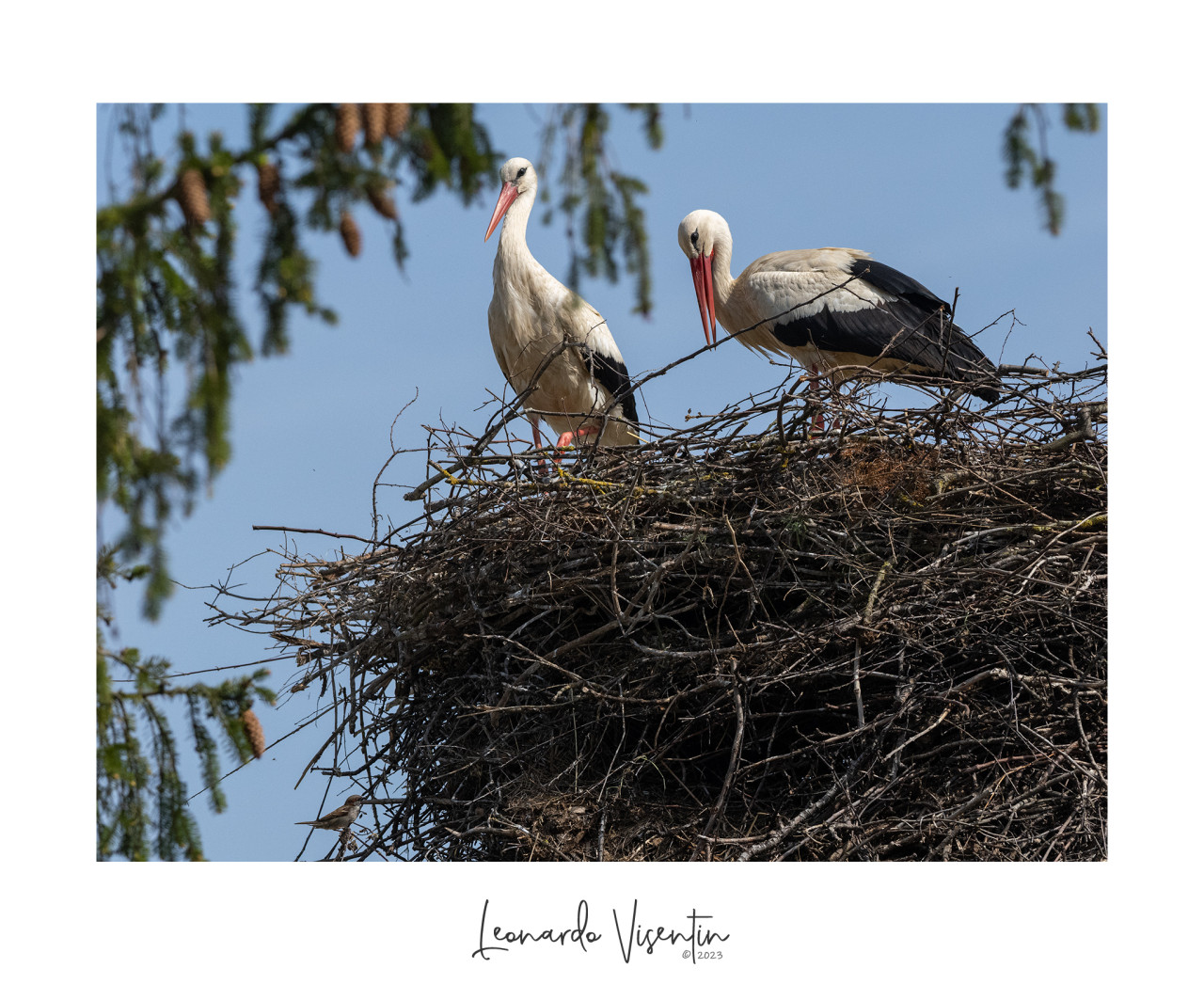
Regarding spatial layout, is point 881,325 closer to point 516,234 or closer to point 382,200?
point 516,234

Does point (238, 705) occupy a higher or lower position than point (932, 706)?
higher

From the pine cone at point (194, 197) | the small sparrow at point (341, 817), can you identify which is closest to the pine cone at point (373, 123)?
the pine cone at point (194, 197)

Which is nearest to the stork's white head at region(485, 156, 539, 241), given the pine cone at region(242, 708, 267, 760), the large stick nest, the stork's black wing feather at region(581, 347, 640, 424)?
the stork's black wing feather at region(581, 347, 640, 424)

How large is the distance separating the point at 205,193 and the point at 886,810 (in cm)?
268

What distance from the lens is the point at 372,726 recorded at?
412cm

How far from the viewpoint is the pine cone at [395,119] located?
5.93ft

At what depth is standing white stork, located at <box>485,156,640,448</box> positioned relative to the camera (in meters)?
5.76

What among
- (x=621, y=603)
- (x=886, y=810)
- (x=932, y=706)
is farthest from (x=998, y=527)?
(x=621, y=603)

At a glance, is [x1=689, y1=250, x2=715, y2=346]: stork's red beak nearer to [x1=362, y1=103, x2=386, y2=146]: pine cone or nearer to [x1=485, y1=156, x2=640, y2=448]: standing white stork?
[x1=485, y1=156, x2=640, y2=448]: standing white stork

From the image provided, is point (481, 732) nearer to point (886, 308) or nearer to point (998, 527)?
Answer: point (998, 527)

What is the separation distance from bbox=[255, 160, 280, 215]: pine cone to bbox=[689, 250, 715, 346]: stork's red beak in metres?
4.30

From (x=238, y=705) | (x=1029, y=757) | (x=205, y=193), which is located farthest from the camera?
(x=1029, y=757)

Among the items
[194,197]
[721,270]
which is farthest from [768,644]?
[721,270]

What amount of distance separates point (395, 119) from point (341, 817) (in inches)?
105
